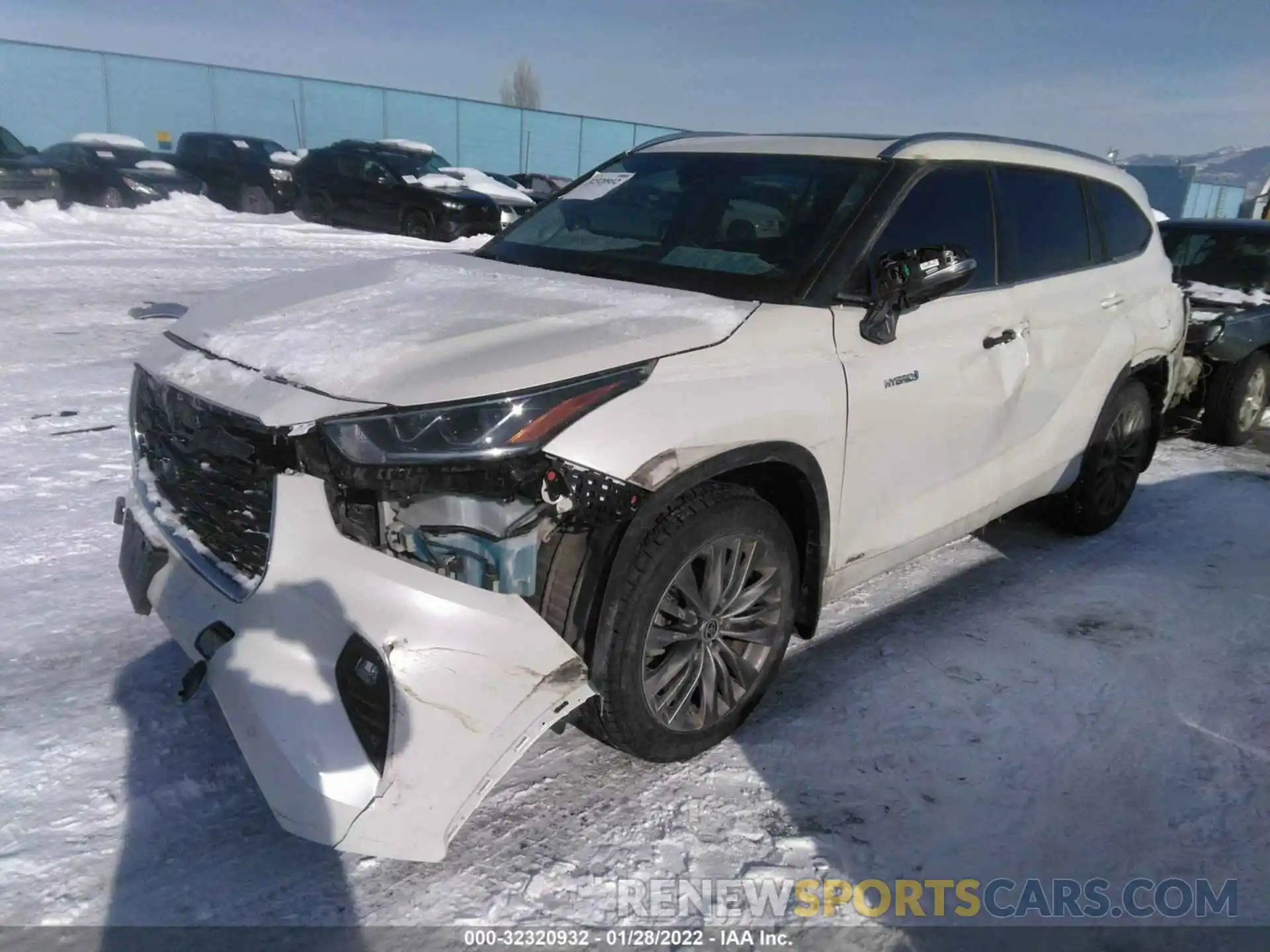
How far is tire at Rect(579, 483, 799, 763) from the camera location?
2422 millimetres

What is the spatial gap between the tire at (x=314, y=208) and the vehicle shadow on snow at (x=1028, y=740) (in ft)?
52.1

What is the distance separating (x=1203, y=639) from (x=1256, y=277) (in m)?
4.89

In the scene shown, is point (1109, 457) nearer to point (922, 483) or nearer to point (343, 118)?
point (922, 483)

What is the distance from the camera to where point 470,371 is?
7.32ft

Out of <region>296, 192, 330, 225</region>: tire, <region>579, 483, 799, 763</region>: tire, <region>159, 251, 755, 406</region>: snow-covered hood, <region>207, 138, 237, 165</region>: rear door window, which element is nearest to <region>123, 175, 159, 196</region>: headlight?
<region>296, 192, 330, 225</region>: tire

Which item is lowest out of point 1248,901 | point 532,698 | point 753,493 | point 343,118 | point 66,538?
point 1248,901

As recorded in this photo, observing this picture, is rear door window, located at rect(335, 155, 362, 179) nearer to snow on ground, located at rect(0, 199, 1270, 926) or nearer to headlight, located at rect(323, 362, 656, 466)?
snow on ground, located at rect(0, 199, 1270, 926)

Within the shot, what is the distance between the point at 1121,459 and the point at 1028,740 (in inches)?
93.2

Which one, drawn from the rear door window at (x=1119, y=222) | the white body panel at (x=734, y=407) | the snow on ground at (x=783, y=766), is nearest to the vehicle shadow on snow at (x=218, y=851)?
the snow on ground at (x=783, y=766)

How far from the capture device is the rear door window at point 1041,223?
378cm

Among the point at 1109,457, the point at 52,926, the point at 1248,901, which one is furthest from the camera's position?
the point at 1109,457

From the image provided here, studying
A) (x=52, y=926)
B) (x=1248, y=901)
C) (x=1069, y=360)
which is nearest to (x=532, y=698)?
(x=52, y=926)

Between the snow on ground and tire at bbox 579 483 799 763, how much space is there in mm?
200

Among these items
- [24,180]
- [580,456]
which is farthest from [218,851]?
[24,180]
